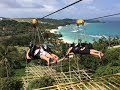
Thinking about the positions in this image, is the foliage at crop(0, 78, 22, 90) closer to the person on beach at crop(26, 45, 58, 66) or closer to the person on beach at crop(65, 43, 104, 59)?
the person on beach at crop(65, 43, 104, 59)

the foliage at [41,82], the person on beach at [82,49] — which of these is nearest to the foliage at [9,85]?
the foliage at [41,82]

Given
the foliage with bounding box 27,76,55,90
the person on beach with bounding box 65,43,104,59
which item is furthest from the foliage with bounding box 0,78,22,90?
the person on beach with bounding box 65,43,104,59

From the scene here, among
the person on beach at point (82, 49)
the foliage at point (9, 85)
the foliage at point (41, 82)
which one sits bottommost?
the foliage at point (9, 85)

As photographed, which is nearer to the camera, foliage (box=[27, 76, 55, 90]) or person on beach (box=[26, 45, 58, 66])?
person on beach (box=[26, 45, 58, 66])

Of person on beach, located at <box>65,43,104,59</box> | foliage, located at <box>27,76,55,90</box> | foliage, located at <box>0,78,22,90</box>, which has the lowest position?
foliage, located at <box>0,78,22,90</box>

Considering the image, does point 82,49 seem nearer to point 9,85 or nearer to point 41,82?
point 41,82

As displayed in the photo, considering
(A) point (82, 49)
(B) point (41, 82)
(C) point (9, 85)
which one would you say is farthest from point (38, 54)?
(C) point (9, 85)

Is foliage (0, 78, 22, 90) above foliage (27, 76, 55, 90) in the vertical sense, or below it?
below

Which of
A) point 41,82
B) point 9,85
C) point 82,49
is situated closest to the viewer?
point 82,49

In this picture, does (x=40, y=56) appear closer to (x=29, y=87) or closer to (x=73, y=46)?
(x=73, y=46)

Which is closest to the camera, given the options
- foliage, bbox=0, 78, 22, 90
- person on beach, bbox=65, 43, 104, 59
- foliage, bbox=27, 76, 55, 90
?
person on beach, bbox=65, 43, 104, 59

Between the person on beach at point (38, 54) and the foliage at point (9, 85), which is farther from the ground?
the person on beach at point (38, 54)

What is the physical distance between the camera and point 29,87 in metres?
34.6

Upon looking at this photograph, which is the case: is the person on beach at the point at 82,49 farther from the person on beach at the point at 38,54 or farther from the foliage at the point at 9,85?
the foliage at the point at 9,85
